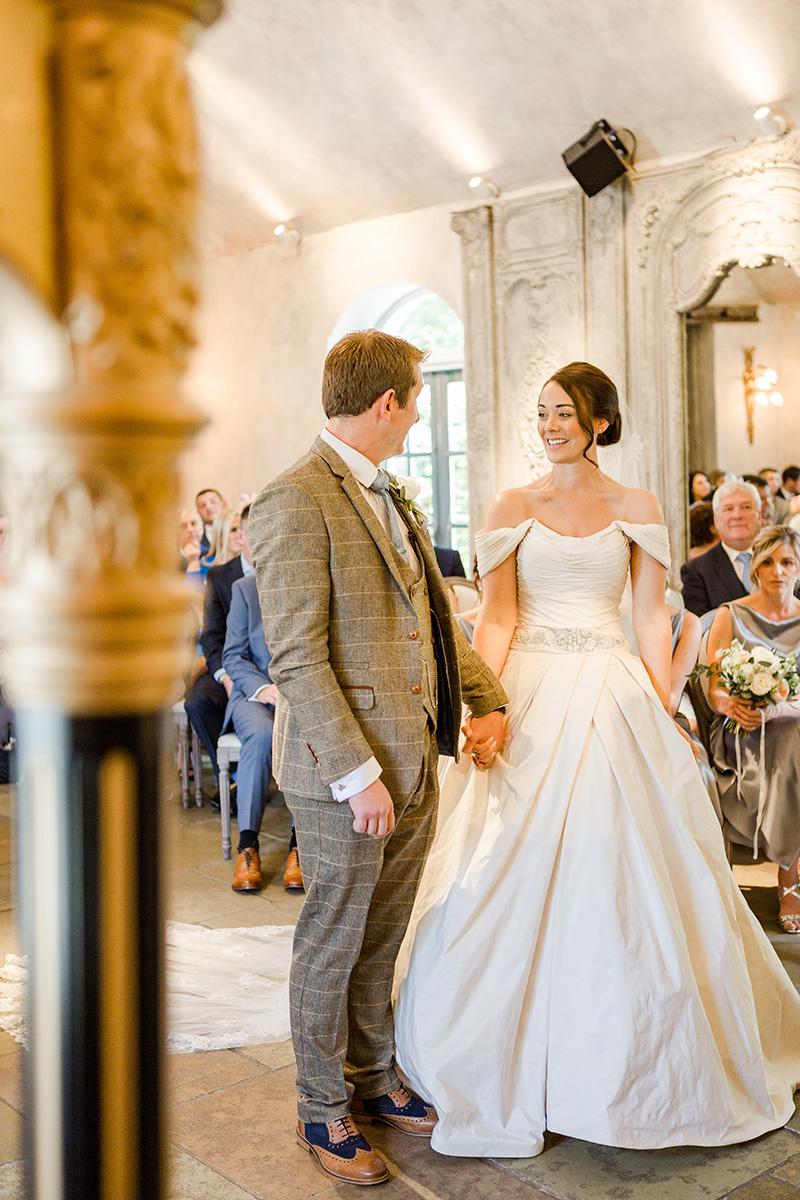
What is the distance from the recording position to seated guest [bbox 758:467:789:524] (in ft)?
24.7

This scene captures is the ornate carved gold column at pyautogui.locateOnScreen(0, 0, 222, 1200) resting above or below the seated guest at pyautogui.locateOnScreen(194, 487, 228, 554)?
below

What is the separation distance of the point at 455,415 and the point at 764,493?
141 inches

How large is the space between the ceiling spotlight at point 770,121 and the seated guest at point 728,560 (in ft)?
7.80

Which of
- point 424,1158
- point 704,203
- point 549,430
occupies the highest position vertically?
point 704,203

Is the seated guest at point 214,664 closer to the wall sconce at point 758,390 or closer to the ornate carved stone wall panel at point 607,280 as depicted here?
the ornate carved stone wall panel at point 607,280

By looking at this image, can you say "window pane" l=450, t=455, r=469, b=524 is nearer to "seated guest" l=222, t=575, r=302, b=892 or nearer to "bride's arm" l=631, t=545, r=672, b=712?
"seated guest" l=222, t=575, r=302, b=892

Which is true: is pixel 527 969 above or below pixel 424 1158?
above

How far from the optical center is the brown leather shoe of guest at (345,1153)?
2.48 metres

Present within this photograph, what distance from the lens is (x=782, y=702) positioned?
4.00m

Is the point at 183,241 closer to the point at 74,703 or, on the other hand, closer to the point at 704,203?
the point at 74,703

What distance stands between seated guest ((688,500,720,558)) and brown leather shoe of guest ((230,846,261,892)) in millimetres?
3518

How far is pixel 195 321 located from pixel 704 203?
7.30 m

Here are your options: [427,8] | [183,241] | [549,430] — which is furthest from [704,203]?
[183,241]

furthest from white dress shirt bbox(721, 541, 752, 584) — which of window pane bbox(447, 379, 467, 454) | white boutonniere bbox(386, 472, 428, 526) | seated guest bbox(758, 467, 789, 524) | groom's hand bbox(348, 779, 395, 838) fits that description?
window pane bbox(447, 379, 467, 454)
